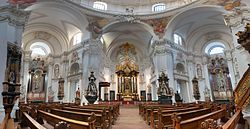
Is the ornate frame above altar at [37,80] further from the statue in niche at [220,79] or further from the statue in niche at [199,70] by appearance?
the statue in niche at [220,79]

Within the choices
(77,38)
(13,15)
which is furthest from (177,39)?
(13,15)

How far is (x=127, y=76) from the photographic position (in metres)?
21.8

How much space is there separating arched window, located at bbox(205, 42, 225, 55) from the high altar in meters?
9.11

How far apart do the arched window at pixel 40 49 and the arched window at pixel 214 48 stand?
1919 cm

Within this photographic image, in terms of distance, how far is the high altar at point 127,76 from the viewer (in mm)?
21203

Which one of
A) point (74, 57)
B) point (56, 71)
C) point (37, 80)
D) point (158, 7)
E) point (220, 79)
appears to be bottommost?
point (220, 79)

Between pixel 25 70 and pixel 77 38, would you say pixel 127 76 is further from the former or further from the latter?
pixel 25 70

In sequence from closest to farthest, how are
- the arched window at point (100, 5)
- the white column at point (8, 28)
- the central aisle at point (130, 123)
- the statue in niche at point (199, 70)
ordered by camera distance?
the central aisle at point (130, 123)
the white column at point (8, 28)
the arched window at point (100, 5)
the statue in niche at point (199, 70)

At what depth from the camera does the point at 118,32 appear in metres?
20.3

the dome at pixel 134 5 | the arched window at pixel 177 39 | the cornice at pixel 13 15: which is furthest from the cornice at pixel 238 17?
the cornice at pixel 13 15

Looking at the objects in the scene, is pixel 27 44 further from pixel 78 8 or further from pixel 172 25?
pixel 172 25

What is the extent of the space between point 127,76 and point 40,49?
11139 mm

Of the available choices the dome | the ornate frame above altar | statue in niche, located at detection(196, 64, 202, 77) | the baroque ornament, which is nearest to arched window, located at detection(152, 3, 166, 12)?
the dome

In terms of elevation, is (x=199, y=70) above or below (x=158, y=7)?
below
